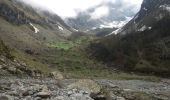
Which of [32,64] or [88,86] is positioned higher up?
[32,64]

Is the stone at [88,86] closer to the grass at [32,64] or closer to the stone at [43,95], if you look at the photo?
the stone at [43,95]

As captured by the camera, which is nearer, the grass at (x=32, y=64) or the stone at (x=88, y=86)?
the stone at (x=88, y=86)

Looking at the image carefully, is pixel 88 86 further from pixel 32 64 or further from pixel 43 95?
pixel 32 64

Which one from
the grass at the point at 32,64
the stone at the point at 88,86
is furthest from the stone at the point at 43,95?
the grass at the point at 32,64

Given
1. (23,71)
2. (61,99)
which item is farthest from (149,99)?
(23,71)

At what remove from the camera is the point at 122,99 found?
51.0 metres

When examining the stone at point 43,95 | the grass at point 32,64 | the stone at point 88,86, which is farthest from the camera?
the grass at point 32,64

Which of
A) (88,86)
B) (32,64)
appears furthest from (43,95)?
(32,64)

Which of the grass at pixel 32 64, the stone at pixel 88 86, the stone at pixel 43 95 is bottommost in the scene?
the stone at pixel 43 95

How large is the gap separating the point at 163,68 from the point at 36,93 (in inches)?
6326

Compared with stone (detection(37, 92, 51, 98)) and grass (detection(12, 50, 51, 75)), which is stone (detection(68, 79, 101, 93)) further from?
grass (detection(12, 50, 51, 75))

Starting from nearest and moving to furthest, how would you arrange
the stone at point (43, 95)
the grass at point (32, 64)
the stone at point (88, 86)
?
the stone at point (43, 95) → the stone at point (88, 86) → the grass at point (32, 64)

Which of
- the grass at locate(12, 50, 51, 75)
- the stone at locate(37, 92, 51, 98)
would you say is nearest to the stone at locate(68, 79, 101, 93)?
the stone at locate(37, 92, 51, 98)

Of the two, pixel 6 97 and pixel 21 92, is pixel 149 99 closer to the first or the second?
pixel 21 92
